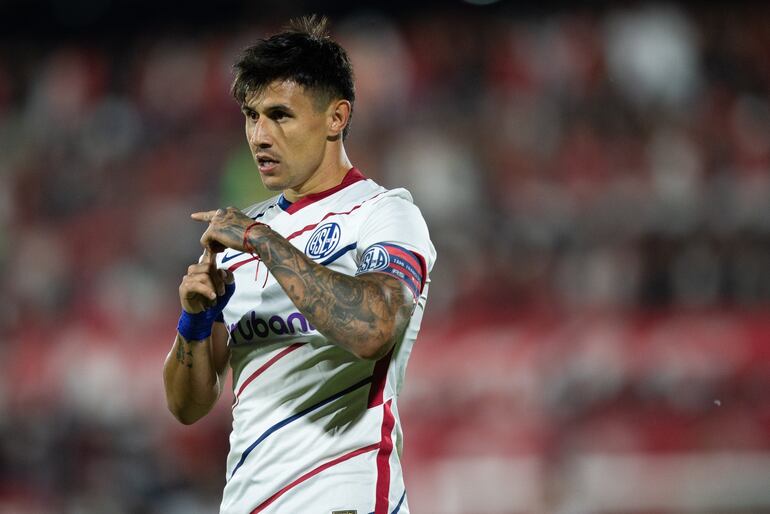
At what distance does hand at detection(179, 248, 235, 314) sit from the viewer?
2.62 meters

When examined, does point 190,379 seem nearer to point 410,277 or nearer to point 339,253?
point 339,253

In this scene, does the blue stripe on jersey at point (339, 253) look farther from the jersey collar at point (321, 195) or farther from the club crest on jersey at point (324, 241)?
the jersey collar at point (321, 195)

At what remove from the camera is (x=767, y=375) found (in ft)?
27.8

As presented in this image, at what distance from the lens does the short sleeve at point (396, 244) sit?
2.47m

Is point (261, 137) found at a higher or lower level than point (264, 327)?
higher

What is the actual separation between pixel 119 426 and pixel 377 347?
752 centimetres

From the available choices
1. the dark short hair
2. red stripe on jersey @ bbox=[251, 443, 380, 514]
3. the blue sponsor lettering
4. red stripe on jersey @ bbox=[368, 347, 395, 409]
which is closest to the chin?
the dark short hair

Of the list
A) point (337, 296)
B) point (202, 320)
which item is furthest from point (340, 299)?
point (202, 320)

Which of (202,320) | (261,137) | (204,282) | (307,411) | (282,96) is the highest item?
(282,96)

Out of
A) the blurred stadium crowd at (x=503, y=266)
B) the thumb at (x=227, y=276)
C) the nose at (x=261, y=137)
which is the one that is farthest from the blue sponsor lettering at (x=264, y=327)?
the blurred stadium crowd at (x=503, y=266)

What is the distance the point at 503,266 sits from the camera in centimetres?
901

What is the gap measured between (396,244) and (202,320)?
60cm

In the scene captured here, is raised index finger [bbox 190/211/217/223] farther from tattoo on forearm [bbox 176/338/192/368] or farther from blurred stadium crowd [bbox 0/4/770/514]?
blurred stadium crowd [bbox 0/4/770/514]

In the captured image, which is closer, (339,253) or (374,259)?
(374,259)
